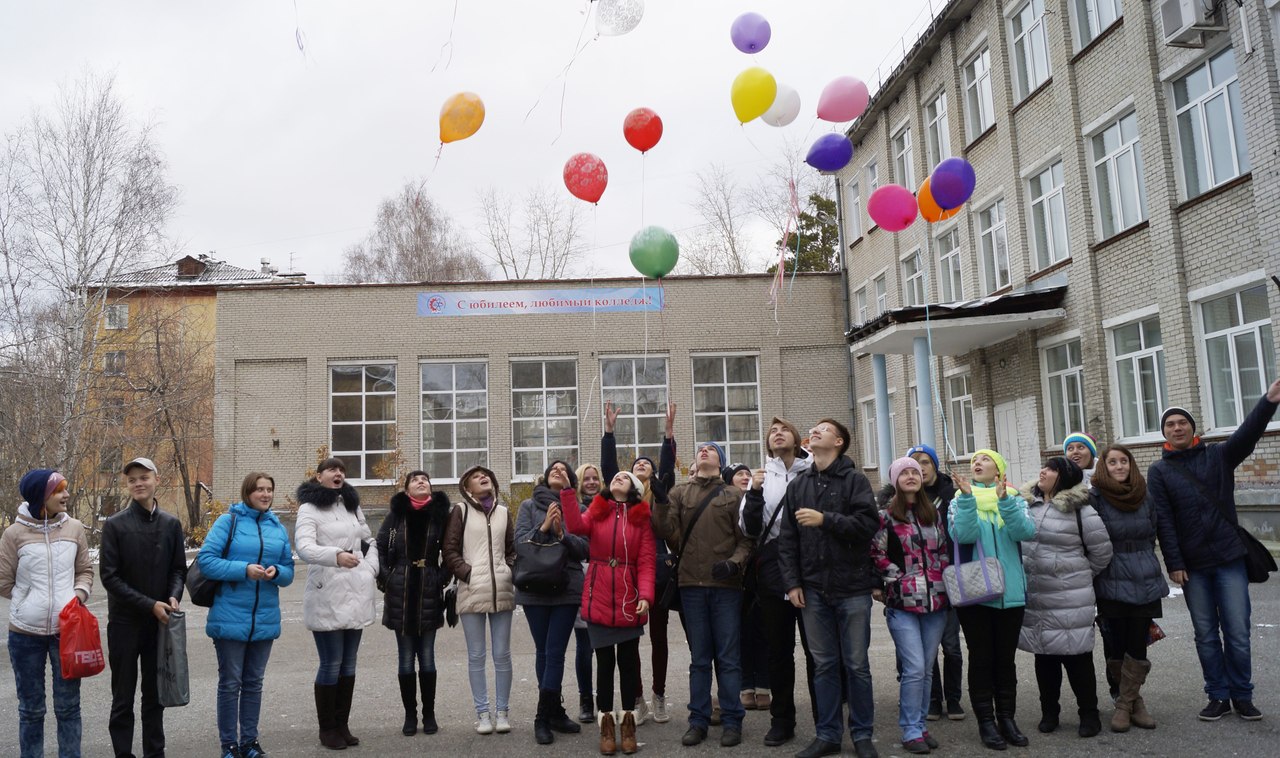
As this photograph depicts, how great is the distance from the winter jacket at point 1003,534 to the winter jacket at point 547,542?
7.71 ft

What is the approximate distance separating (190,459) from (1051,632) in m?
39.1

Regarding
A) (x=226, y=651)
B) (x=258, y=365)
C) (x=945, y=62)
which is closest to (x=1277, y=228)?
(x=945, y=62)

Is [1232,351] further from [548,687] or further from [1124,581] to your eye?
[548,687]

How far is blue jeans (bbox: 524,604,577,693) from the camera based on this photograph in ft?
19.9

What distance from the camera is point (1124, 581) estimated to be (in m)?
5.60

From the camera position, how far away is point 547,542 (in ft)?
20.3

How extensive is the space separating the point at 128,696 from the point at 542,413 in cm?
2071

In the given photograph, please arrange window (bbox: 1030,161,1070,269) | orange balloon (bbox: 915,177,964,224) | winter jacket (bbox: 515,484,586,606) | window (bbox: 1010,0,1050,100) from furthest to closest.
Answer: window (bbox: 1010,0,1050,100) → window (bbox: 1030,161,1070,269) → orange balloon (bbox: 915,177,964,224) → winter jacket (bbox: 515,484,586,606)

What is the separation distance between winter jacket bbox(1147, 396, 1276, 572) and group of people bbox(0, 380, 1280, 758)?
0.01 metres

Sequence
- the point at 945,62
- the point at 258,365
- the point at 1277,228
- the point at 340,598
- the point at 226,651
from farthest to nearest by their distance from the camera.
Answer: the point at 258,365, the point at 945,62, the point at 1277,228, the point at 340,598, the point at 226,651

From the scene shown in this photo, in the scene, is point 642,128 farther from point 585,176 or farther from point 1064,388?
point 1064,388

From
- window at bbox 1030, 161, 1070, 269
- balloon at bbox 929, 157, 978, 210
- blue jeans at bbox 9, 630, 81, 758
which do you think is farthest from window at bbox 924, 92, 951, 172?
blue jeans at bbox 9, 630, 81, 758

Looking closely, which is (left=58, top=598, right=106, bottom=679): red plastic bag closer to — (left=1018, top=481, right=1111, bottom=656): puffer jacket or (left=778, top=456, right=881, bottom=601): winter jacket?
(left=778, top=456, right=881, bottom=601): winter jacket

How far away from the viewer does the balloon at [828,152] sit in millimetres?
12547
